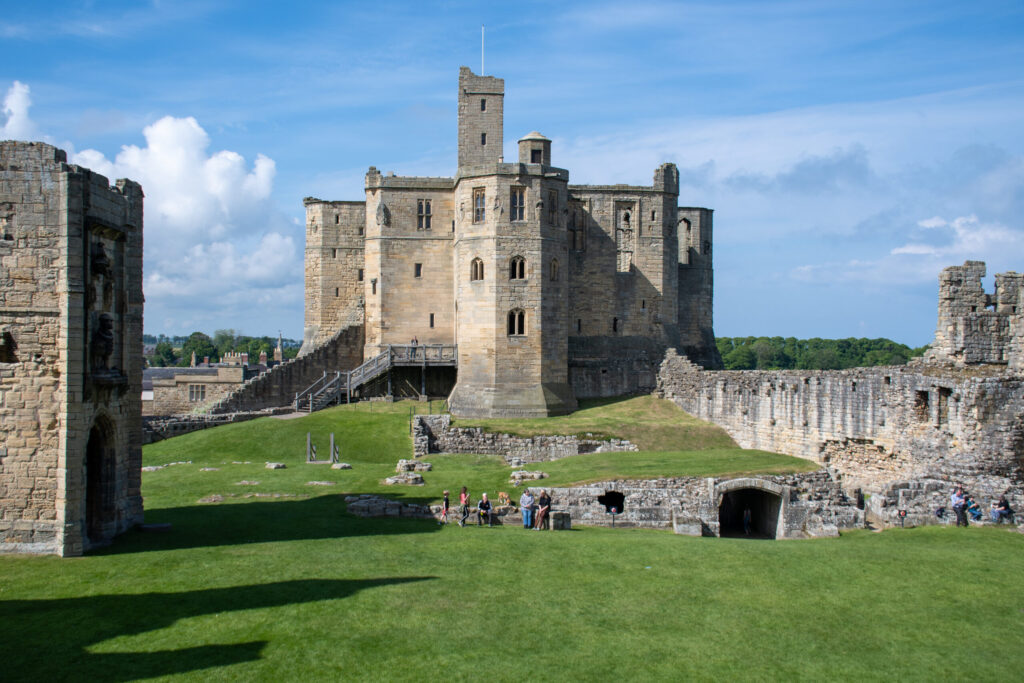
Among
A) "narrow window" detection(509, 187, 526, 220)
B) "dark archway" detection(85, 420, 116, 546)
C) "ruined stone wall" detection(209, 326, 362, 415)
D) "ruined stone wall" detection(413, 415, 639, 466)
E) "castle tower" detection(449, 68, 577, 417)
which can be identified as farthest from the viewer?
"ruined stone wall" detection(209, 326, 362, 415)

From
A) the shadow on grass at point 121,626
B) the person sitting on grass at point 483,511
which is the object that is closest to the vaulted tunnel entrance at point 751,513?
the person sitting on grass at point 483,511

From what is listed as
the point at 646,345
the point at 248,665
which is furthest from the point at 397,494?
the point at 646,345

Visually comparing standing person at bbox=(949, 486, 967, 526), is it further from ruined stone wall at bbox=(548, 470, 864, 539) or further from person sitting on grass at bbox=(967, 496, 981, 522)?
ruined stone wall at bbox=(548, 470, 864, 539)

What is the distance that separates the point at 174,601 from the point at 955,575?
14903mm

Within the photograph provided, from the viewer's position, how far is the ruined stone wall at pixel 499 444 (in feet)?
121

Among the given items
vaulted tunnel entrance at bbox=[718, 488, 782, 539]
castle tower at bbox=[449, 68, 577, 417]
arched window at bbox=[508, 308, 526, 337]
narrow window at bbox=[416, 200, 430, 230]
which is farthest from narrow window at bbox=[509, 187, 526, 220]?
vaulted tunnel entrance at bbox=[718, 488, 782, 539]

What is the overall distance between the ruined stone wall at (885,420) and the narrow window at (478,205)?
12.6 metres

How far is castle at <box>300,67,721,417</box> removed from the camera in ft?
139

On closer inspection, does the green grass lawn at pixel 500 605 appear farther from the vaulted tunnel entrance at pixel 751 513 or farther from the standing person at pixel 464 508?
the vaulted tunnel entrance at pixel 751 513

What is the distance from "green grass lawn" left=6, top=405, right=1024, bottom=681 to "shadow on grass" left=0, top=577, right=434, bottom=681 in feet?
0.14

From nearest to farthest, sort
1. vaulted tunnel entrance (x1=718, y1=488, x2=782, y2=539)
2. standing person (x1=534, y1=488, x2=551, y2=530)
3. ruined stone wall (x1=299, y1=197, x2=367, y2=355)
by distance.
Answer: standing person (x1=534, y1=488, x2=551, y2=530) < vaulted tunnel entrance (x1=718, y1=488, x2=782, y2=539) < ruined stone wall (x1=299, y1=197, x2=367, y2=355)

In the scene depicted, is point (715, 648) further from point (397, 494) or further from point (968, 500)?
point (397, 494)

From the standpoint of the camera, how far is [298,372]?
49.1 metres

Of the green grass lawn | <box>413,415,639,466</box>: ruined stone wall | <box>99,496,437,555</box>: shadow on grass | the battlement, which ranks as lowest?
the green grass lawn
